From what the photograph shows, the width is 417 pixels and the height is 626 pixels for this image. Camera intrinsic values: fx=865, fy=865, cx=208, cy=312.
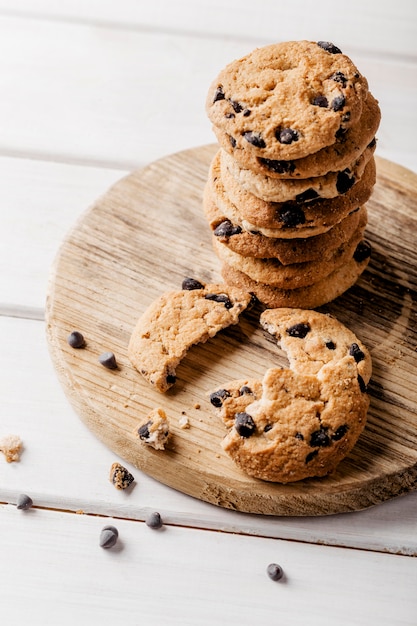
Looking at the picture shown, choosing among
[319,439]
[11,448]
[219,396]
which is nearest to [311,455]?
[319,439]

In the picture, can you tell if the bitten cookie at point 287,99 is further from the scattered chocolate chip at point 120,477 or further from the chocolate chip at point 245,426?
the scattered chocolate chip at point 120,477

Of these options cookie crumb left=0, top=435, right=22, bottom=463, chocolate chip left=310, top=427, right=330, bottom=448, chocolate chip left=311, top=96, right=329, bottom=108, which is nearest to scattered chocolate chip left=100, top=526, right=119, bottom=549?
cookie crumb left=0, top=435, right=22, bottom=463

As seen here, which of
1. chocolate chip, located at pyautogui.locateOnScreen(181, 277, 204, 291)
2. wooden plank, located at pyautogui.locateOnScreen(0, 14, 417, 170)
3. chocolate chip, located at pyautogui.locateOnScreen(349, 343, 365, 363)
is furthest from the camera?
wooden plank, located at pyautogui.locateOnScreen(0, 14, 417, 170)

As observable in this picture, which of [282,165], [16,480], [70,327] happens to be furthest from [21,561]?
[282,165]

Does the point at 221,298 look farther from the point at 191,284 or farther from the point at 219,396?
the point at 219,396

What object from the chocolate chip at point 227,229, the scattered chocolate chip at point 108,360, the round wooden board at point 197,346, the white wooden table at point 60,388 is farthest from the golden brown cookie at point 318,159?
the white wooden table at point 60,388

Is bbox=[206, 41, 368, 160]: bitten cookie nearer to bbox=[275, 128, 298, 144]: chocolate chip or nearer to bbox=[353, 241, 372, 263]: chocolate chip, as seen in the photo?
bbox=[275, 128, 298, 144]: chocolate chip

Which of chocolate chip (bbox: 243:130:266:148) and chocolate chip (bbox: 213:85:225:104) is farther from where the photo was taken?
chocolate chip (bbox: 213:85:225:104)
